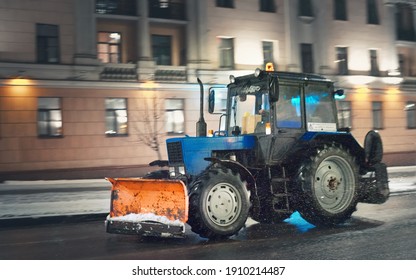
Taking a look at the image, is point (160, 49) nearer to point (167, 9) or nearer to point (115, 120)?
point (167, 9)

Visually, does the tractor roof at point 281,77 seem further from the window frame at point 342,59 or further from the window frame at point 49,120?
the window frame at point 342,59

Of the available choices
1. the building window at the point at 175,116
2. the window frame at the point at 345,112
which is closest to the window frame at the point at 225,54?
the building window at the point at 175,116

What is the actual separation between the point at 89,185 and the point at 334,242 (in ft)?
28.8

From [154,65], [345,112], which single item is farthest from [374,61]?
[154,65]

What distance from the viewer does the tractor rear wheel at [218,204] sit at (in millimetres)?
6137

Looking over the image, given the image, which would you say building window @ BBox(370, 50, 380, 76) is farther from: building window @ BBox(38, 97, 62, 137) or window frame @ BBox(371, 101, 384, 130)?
building window @ BBox(38, 97, 62, 137)

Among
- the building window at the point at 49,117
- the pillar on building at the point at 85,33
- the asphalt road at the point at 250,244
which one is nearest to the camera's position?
the asphalt road at the point at 250,244

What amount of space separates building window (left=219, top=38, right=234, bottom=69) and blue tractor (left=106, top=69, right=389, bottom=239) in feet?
31.1

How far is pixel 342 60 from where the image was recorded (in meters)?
17.5

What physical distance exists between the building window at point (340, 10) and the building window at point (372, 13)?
82 centimetres

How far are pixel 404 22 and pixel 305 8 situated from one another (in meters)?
3.66

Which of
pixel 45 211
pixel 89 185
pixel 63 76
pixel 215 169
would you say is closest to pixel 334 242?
pixel 215 169
